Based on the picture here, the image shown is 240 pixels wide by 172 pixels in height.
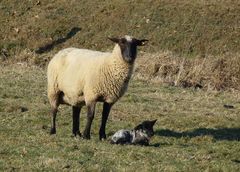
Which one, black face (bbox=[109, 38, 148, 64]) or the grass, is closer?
the grass

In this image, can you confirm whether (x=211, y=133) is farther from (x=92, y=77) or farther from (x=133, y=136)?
(x=92, y=77)

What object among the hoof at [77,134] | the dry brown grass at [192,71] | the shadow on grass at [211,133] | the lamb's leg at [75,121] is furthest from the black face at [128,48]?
the dry brown grass at [192,71]

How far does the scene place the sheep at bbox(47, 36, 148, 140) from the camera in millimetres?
14734

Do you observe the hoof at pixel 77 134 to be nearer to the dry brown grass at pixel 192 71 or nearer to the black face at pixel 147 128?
the black face at pixel 147 128

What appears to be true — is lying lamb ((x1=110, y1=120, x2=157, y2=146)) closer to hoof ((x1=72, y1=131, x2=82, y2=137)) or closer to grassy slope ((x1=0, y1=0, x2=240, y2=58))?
hoof ((x1=72, y1=131, x2=82, y2=137))

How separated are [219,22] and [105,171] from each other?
39682 millimetres

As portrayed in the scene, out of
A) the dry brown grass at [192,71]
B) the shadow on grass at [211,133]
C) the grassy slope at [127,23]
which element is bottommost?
the grassy slope at [127,23]

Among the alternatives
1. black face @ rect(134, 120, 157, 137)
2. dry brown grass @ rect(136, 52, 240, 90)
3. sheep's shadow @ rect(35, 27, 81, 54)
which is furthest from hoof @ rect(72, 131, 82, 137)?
sheep's shadow @ rect(35, 27, 81, 54)

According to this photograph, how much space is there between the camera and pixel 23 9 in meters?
53.7

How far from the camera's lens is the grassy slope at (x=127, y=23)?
46.1 m

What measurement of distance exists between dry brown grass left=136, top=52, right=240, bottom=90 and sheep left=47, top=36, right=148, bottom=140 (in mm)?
12906

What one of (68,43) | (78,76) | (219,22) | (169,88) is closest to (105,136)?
(78,76)

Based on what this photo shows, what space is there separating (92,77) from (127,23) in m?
35.6

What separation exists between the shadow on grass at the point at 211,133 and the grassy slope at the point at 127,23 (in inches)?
1043
